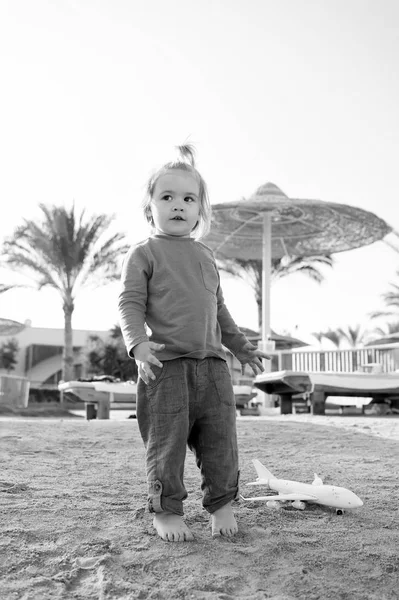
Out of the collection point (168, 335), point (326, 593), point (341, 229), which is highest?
point (341, 229)

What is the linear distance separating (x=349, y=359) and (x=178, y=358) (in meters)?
10.4

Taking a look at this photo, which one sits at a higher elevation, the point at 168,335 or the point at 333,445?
the point at 168,335

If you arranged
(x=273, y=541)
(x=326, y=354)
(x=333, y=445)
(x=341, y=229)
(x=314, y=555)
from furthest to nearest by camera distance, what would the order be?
(x=341, y=229)
(x=326, y=354)
(x=333, y=445)
(x=273, y=541)
(x=314, y=555)

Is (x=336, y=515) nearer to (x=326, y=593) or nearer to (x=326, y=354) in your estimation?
(x=326, y=593)

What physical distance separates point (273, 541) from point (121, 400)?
875 centimetres

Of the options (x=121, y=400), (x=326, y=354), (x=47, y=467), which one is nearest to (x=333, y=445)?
(x=47, y=467)

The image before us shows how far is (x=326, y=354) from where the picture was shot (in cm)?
1244

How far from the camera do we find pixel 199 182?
262 centimetres

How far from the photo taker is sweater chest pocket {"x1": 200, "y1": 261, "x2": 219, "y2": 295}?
98.9 inches

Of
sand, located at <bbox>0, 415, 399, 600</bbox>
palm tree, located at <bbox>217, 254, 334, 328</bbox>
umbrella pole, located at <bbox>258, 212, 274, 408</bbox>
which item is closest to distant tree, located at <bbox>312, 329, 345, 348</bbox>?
palm tree, located at <bbox>217, 254, 334, 328</bbox>

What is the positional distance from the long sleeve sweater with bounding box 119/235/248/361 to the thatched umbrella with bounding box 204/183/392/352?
35.7ft

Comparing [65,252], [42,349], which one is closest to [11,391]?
[65,252]

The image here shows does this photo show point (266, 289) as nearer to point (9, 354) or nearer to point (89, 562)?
point (89, 562)

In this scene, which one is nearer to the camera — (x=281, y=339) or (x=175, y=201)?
(x=175, y=201)
